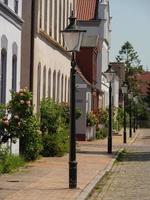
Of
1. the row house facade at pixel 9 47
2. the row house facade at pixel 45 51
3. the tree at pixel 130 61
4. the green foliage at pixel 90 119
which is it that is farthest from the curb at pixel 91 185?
the tree at pixel 130 61

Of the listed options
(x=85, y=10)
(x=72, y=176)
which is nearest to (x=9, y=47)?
(x=72, y=176)

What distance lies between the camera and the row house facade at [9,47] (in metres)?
19.7

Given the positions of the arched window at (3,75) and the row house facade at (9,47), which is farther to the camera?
the arched window at (3,75)

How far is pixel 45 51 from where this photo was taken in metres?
29.1

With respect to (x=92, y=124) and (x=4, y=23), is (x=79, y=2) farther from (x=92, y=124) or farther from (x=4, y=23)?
(x=4, y=23)

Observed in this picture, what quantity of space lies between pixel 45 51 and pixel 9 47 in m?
8.41

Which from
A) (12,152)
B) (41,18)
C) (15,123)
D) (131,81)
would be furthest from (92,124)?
(131,81)

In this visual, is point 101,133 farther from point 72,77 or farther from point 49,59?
point 72,77

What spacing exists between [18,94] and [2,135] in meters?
2.08

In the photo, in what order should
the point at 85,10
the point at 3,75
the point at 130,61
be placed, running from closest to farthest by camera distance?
the point at 3,75 → the point at 85,10 → the point at 130,61

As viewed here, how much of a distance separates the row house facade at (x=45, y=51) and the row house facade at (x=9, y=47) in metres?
2.68

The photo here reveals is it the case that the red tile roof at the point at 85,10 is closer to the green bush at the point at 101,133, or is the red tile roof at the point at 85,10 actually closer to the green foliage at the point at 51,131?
the green bush at the point at 101,133

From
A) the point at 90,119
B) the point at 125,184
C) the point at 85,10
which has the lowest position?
the point at 125,184

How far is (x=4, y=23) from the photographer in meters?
19.7
